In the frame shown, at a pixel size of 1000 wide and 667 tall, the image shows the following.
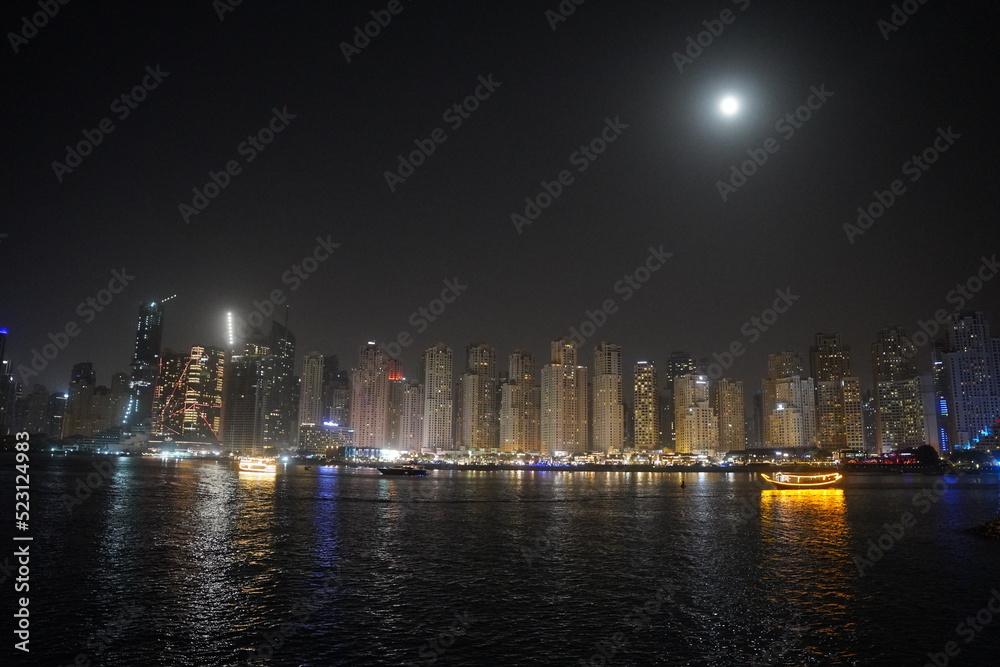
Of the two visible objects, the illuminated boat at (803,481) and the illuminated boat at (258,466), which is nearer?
the illuminated boat at (803,481)

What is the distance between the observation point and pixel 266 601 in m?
26.2

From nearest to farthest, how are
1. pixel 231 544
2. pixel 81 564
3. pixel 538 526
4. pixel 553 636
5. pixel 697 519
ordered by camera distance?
pixel 553 636 < pixel 81 564 < pixel 231 544 < pixel 538 526 < pixel 697 519

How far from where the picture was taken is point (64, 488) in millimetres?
85625

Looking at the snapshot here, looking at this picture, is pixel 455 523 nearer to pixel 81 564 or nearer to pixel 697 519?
pixel 697 519

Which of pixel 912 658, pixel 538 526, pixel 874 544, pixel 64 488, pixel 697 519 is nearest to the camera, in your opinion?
pixel 912 658

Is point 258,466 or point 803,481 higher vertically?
point 258,466

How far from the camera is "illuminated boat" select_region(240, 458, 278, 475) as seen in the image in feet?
523

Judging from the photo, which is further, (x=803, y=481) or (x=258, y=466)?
(x=258, y=466)

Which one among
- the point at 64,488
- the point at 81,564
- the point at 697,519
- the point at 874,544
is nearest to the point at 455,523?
the point at 697,519

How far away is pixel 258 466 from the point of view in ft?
531

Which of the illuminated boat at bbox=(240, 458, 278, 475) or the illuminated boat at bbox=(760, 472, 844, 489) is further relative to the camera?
the illuminated boat at bbox=(240, 458, 278, 475)

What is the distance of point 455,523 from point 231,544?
61.6 ft

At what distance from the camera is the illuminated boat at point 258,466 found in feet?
523

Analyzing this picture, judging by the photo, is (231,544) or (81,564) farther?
(231,544)
